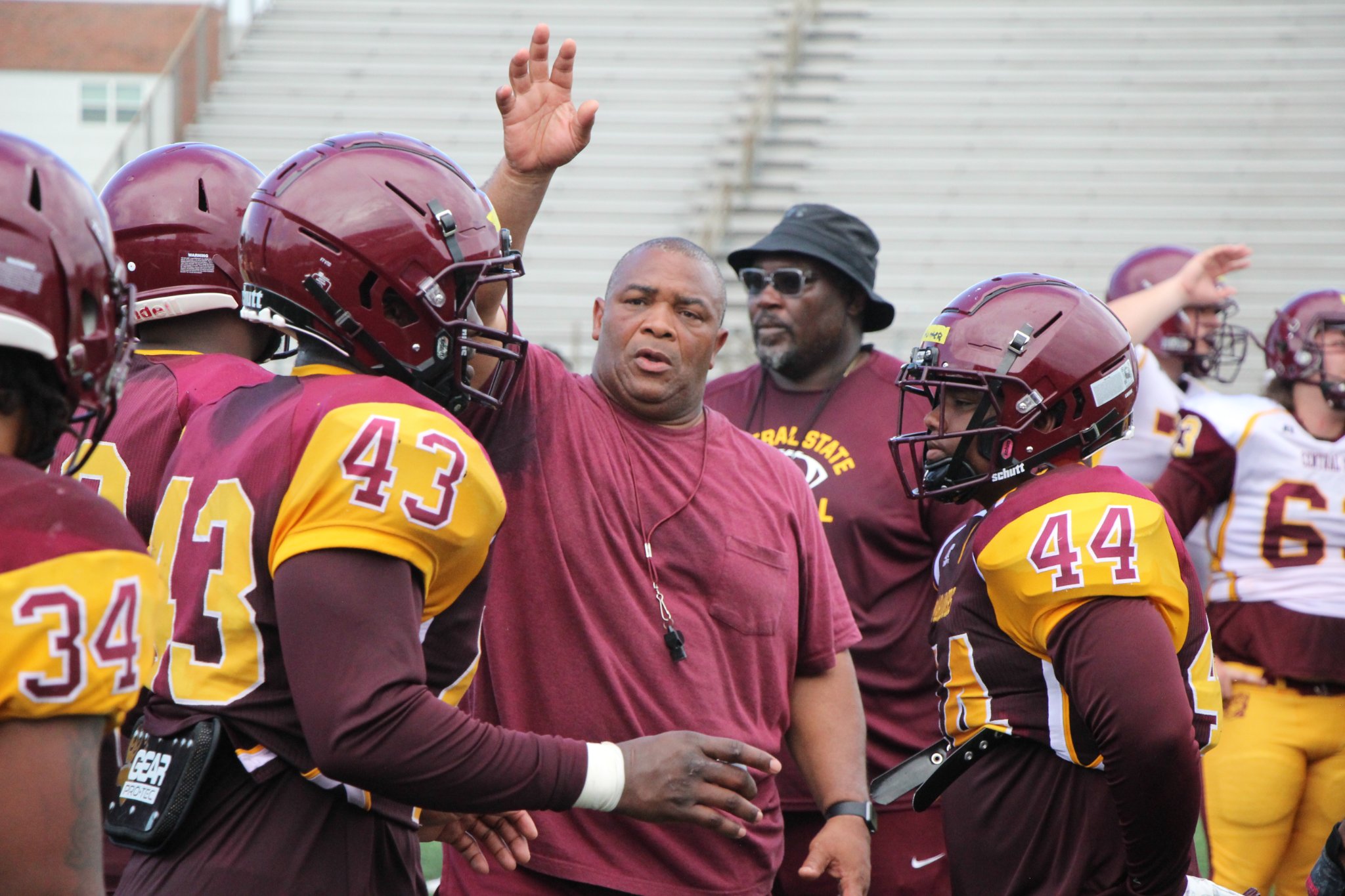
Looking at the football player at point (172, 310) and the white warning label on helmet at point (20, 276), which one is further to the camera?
the football player at point (172, 310)

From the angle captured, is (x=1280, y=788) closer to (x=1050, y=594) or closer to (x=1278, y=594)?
(x=1278, y=594)

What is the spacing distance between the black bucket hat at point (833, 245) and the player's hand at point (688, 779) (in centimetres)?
246

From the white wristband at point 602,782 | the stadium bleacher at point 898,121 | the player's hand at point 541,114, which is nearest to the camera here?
the white wristband at point 602,782

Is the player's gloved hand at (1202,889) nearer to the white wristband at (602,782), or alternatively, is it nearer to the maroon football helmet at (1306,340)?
the white wristband at (602,782)

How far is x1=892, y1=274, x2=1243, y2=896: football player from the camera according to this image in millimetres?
2580

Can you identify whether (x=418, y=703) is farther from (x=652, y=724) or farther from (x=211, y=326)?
(x=211, y=326)

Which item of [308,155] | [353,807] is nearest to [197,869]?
[353,807]

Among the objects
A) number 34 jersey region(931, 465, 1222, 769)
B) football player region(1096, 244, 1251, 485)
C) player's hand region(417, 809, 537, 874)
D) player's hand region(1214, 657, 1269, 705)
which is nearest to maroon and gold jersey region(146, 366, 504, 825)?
player's hand region(417, 809, 537, 874)

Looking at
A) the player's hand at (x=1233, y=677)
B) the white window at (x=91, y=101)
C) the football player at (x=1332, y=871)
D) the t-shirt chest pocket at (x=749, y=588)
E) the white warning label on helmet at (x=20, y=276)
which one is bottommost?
the player's hand at (x=1233, y=677)

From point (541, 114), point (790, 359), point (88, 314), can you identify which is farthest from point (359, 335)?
point (790, 359)

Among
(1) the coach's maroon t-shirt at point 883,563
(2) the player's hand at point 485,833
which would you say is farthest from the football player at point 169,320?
(1) the coach's maroon t-shirt at point 883,563

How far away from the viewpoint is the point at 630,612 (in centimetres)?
284

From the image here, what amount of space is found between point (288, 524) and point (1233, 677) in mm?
3765

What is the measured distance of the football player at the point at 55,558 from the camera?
1.56 metres
